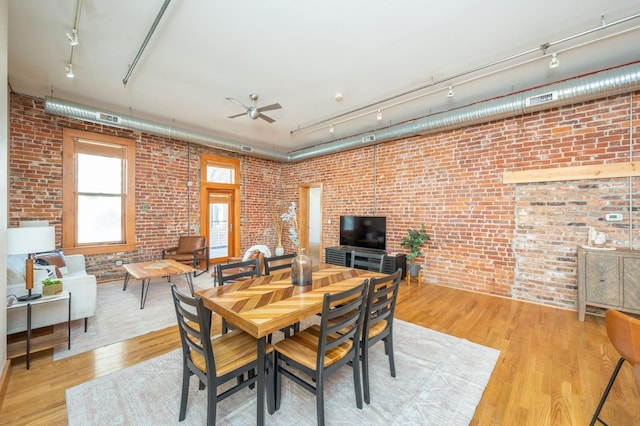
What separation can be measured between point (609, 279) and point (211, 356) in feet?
13.9

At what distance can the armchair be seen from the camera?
534 centimetres

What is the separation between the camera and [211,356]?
1.46 m

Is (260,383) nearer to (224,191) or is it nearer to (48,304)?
(48,304)

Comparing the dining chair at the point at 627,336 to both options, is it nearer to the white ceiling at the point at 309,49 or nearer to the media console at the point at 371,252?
the white ceiling at the point at 309,49

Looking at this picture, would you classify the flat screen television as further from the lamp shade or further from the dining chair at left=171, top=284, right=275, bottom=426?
the lamp shade

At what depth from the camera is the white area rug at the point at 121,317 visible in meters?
2.72

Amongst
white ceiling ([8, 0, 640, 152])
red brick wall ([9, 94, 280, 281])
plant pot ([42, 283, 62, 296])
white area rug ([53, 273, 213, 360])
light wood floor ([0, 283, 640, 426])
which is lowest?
→ light wood floor ([0, 283, 640, 426])

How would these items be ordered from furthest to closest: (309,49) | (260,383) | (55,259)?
(55,259)
(309,49)
(260,383)

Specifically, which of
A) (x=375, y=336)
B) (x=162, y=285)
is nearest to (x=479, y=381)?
(x=375, y=336)

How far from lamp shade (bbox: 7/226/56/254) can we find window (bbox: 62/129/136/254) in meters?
2.94

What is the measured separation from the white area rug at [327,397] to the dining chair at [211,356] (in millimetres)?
203

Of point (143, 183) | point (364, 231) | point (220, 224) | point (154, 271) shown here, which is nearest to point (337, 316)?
point (154, 271)

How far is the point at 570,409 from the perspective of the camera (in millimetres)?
1812

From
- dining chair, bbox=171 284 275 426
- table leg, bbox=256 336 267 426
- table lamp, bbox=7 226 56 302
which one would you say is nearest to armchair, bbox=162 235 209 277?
table lamp, bbox=7 226 56 302
